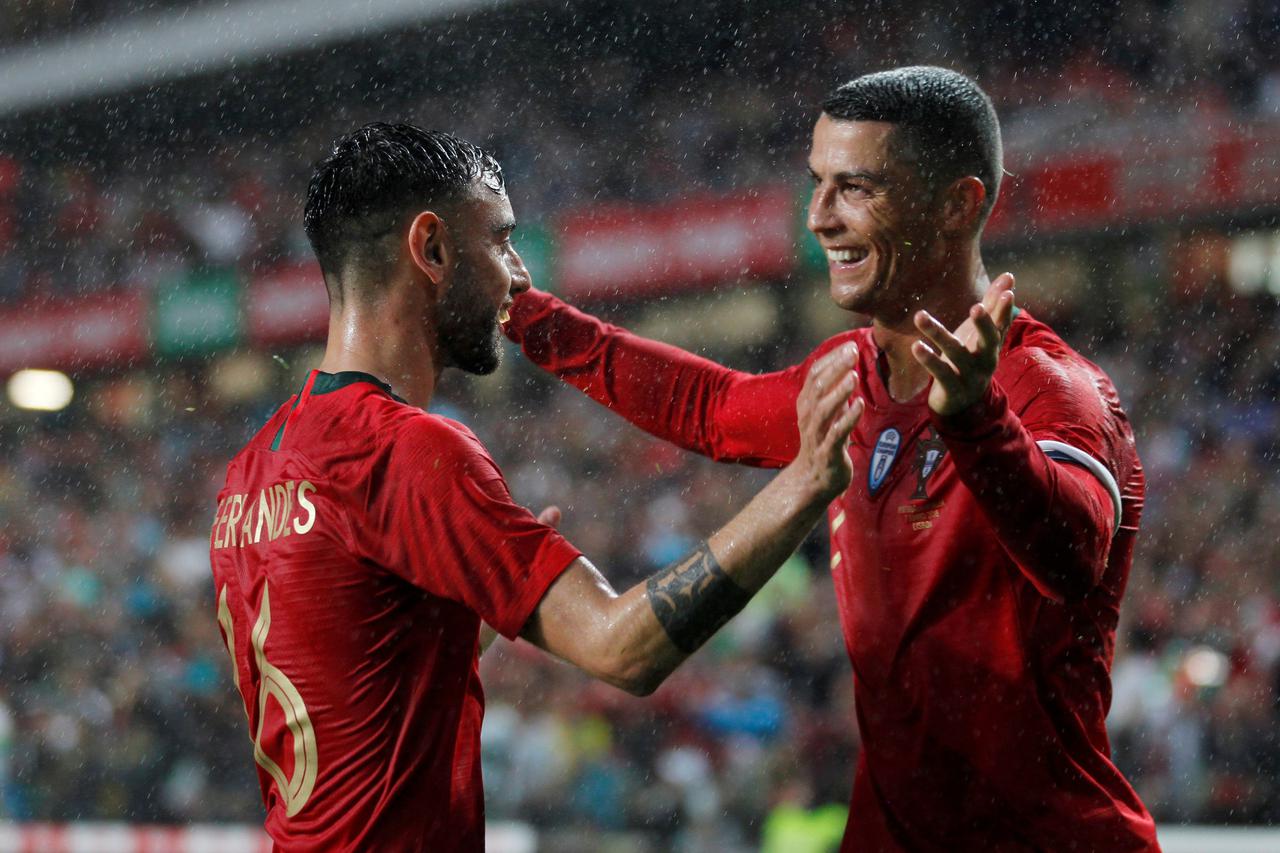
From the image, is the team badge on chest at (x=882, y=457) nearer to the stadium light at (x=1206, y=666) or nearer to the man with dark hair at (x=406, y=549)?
the man with dark hair at (x=406, y=549)

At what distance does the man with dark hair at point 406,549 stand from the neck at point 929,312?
74cm

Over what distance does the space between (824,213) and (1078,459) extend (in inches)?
28.2

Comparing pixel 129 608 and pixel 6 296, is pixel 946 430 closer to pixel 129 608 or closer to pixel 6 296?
pixel 129 608

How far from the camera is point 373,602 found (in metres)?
2.20

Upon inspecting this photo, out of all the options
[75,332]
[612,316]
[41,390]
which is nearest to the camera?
[612,316]

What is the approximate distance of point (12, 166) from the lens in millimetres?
17391

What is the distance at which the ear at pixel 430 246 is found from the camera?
2365mm

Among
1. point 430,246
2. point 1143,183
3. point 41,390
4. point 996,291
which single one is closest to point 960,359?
point 996,291

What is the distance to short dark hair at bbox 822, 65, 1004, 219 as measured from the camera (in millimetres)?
2609

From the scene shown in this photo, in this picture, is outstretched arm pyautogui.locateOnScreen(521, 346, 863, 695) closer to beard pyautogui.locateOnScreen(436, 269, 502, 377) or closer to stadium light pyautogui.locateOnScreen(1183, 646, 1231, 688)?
beard pyautogui.locateOnScreen(436, 269, 502, 377)

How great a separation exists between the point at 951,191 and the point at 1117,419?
53cm

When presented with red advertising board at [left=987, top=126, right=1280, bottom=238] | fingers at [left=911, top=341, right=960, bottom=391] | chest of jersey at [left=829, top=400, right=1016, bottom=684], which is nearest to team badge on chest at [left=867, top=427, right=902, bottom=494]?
chest of jersey at [left=829, top=400, right=1016, bottom=684]

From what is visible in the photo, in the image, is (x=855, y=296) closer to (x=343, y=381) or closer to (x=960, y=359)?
(x=960, y=359)

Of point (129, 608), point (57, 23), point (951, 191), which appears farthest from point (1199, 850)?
point (57, 23)
